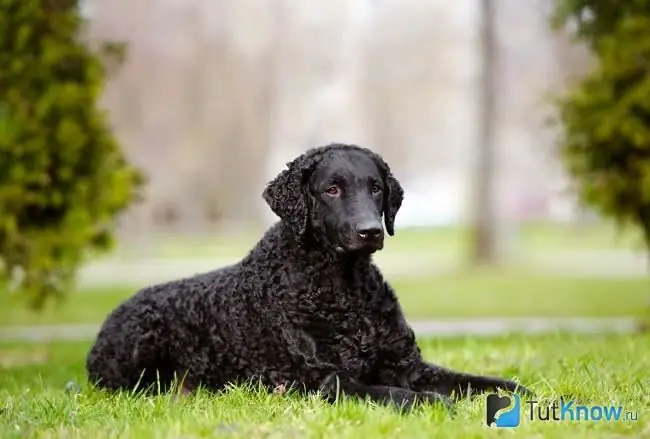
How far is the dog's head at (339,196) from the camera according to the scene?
200 inches

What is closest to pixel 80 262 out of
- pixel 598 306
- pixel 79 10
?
pixel 79 10

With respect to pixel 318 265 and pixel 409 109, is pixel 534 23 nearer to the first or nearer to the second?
pixel 409 109

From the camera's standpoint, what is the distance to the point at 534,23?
29.3 m

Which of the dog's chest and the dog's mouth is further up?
the dog's mouth

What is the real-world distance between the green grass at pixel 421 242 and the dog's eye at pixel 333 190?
2407cm

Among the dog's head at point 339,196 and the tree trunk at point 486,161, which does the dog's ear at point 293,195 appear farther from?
the tree trunk at point 486,161

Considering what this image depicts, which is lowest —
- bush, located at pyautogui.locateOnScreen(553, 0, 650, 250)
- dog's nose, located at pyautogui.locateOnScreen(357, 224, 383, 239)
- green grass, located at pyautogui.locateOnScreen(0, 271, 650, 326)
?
green grass, located at pyautogui.locateOnScreen(0, 271, 650, 326)

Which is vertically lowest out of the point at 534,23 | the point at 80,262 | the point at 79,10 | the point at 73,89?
the point at 80,262

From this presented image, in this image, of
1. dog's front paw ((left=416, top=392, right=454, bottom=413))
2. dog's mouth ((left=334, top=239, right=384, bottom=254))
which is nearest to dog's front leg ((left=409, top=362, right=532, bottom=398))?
dog's front paw ((left=416, top=392, right=454, bottom=413))

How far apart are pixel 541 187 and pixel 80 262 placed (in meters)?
47.8

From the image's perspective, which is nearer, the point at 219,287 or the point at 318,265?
the point at 318,265

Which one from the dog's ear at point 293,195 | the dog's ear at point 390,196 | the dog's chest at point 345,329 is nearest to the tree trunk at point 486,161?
the dog's ear at point 390,196
